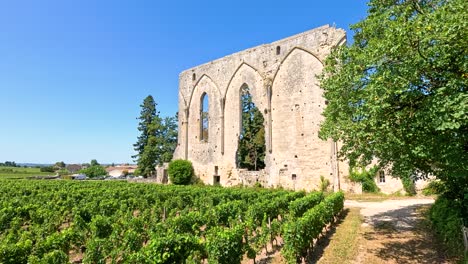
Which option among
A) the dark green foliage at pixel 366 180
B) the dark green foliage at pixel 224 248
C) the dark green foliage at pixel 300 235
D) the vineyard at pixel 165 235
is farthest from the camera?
the dark green foliage at pixel 366 180

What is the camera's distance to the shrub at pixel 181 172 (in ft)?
94.0

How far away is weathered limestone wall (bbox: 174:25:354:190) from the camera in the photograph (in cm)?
2209

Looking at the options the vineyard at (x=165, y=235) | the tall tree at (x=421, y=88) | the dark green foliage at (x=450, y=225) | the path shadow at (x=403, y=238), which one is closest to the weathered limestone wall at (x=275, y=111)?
the path shadow at (x=403, y=238)

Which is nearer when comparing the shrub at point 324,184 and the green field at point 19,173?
the shrub at point 324,184

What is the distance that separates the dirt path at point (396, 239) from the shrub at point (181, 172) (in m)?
18.6

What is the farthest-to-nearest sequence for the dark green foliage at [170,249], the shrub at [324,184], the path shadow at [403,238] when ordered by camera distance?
1. the shrub at [324,184]
2. the path shadow at [403,238]
3. the dark green foliage at [170,249]

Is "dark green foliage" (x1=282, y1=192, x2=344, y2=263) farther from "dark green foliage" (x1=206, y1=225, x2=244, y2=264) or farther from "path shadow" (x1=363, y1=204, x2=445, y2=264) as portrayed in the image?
"path shadow" (x1=363, y1=204, x2=445, y2=264)

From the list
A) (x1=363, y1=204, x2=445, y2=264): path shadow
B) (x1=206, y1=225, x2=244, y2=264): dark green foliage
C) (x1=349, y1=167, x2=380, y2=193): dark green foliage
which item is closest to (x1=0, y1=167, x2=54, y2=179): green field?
(x1=349, y1=167, x2=380, y2=193): dark green foliage

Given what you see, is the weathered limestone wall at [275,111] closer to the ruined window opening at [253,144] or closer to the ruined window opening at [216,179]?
the ruined window opening at [216,179]

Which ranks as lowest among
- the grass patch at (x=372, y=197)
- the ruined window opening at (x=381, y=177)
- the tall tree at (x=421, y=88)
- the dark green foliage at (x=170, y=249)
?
the grass patch at (x=372, y=197)

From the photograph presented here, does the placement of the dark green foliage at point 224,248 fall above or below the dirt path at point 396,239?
above

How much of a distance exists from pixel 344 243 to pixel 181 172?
22.0 m

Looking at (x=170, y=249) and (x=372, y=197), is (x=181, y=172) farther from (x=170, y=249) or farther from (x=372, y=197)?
(x=170, y=249)

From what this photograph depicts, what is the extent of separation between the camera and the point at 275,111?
2455 centimetres
